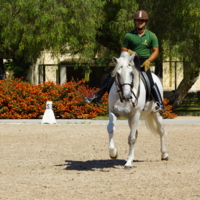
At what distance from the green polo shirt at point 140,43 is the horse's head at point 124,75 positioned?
843mm

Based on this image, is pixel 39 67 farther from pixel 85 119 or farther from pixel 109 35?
pixel 85 119

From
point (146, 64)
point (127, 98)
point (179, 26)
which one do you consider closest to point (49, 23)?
point (179, 26)

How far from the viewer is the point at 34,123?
21609 mm

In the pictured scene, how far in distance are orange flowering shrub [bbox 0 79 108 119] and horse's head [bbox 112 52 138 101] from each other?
47.3ft

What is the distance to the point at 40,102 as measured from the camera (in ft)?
79.7

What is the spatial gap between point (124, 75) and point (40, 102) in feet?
49.7

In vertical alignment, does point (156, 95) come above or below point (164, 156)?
above

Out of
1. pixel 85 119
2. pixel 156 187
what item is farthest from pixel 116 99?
pixel 85 119

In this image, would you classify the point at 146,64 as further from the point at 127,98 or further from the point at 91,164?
the point at 91,164

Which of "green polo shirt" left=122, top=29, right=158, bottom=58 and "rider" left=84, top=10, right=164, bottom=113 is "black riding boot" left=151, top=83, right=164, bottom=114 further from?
"green polo shirt" left=122, top=29, right=158, bottom=58

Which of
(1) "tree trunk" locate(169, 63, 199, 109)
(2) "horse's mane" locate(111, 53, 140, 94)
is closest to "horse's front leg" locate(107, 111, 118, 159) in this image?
(2) "horse's mane" locate(111, 53, 140, 94)

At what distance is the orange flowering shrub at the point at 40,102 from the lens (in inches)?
947

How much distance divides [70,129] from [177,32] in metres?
9.39

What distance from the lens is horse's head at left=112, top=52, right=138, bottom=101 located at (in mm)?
9461
